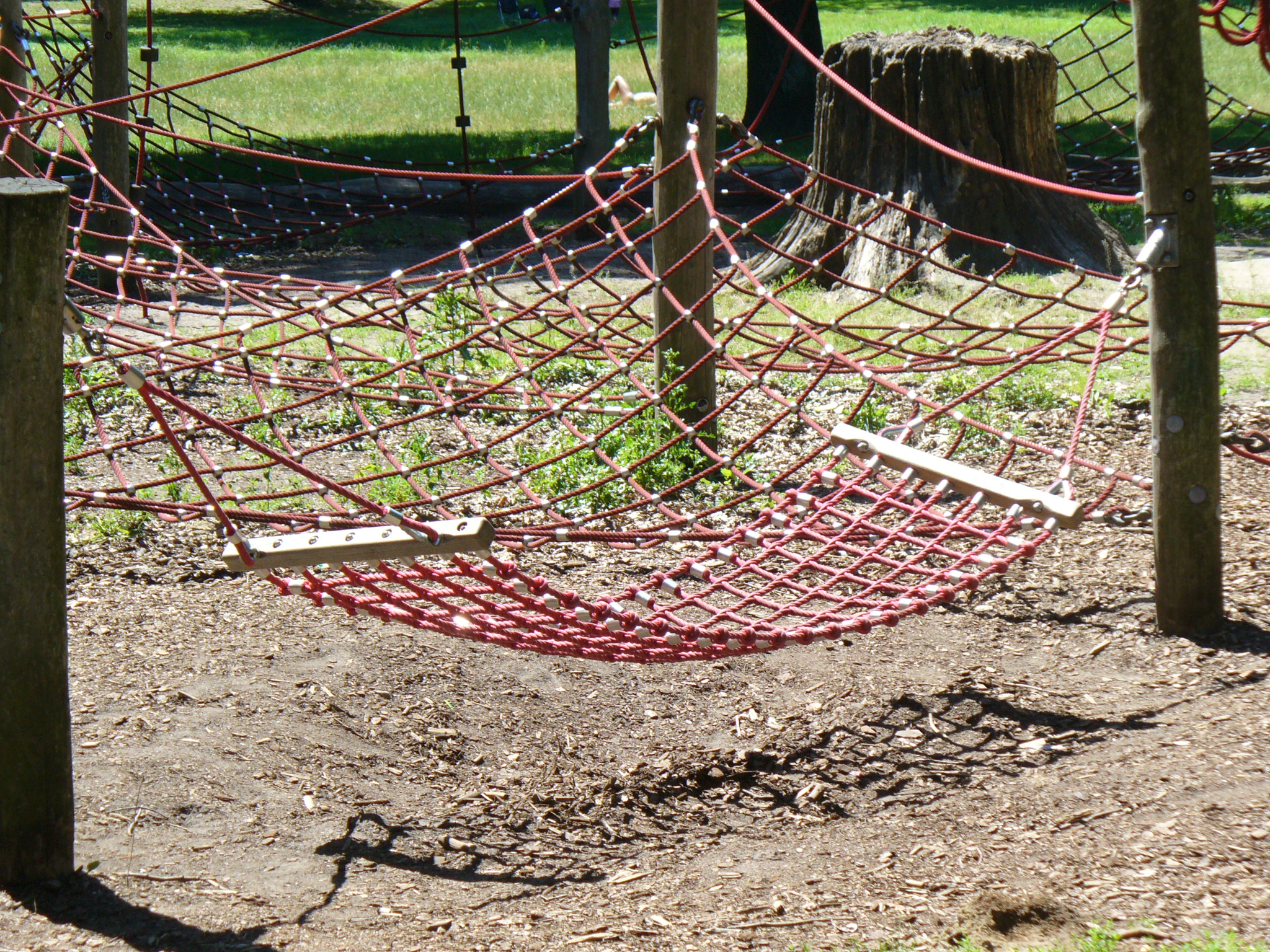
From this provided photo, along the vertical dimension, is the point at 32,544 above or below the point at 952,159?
below

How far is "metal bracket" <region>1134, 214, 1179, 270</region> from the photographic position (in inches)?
110

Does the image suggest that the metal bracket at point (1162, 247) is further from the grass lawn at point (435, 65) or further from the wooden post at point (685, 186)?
the grass lawn at point (435, 65)

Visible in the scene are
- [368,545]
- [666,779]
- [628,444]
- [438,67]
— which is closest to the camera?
[368,545]

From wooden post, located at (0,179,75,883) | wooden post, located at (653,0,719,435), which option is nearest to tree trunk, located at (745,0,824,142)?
wooden post, located at (653,0,719,435)

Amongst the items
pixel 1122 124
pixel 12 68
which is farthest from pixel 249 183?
pixel 1122 124

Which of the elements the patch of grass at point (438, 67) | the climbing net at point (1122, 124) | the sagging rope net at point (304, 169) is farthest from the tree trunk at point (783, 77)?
the climbing net at point (1122, 124)

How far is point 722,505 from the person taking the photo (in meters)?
3.74

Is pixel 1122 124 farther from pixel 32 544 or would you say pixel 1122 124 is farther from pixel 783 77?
pixel 32 544

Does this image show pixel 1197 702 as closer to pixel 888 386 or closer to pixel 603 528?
pixel 888 386

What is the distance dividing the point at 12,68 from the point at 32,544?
175 inches

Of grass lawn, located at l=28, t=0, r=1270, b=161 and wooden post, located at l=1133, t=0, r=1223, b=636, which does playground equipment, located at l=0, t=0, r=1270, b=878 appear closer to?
wooden post, located at l=1133, t=0, r=1223, b=636

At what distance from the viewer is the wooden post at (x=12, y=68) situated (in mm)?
5723

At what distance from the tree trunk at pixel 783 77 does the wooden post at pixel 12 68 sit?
7.25 meters

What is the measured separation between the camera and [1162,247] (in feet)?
9.18
